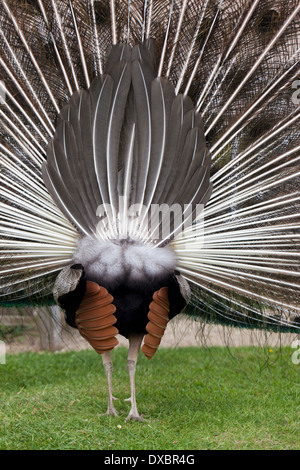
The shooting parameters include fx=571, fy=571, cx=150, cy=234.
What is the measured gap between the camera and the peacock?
395 centimetres

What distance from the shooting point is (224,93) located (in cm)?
454

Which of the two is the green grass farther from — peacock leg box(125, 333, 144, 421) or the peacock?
the peacock

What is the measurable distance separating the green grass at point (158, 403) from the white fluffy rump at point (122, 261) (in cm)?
109

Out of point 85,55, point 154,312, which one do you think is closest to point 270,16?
point 85,55

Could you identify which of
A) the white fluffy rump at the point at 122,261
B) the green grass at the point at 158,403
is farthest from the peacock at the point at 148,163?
the green grass at the point at 158,403

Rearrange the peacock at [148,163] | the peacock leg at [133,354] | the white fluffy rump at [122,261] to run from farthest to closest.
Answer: the peacock leg at [133,354] → the peacock at [148,163] → the white fluffy rump at [122,261]

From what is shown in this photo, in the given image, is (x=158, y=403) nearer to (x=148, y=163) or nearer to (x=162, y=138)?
(x=148, y=163)

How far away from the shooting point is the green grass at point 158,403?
3873 millimetres

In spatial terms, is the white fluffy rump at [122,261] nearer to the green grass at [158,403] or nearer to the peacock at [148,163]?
the peacock at [148,163]

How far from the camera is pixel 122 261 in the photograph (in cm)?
381

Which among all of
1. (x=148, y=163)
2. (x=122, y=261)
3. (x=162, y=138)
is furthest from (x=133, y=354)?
(x=162, y=138)

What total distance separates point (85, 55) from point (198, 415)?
2948 mm

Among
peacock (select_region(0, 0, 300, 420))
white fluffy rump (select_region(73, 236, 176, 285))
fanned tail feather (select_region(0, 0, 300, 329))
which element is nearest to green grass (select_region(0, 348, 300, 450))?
peacock (select_region(0, 0, 300, 420))

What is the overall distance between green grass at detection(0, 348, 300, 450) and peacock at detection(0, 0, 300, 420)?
1.49 feet
